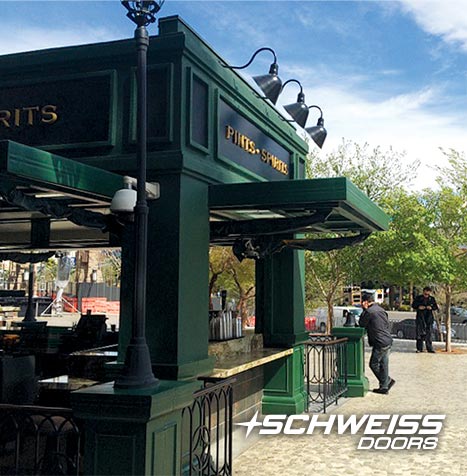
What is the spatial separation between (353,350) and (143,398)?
8166 millimetres

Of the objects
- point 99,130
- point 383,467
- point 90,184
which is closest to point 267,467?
point 383,467

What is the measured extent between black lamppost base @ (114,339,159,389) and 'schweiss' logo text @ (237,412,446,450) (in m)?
4.07

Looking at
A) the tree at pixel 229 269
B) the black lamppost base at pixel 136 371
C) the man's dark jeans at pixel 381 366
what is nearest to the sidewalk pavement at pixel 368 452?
the man's dark jeans at pixel 381 366

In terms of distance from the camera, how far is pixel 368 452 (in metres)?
7.33

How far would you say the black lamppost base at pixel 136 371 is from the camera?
13.4 ft

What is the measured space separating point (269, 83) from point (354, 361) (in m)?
6.11

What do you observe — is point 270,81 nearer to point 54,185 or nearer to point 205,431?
point 54,185

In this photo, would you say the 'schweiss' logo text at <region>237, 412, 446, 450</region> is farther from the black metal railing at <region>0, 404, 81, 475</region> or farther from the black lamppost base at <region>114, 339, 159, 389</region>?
the black lamppost base at <region>114, 339, 159, 389</region>

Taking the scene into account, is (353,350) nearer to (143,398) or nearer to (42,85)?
(42,85)

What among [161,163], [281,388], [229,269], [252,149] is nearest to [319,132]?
[252,149]

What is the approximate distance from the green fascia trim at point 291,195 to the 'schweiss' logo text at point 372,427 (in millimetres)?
3101

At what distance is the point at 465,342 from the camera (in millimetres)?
24125

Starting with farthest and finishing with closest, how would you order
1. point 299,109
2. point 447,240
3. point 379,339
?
point 447,240
point 379,339
point 299,109

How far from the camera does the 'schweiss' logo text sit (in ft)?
25.5
